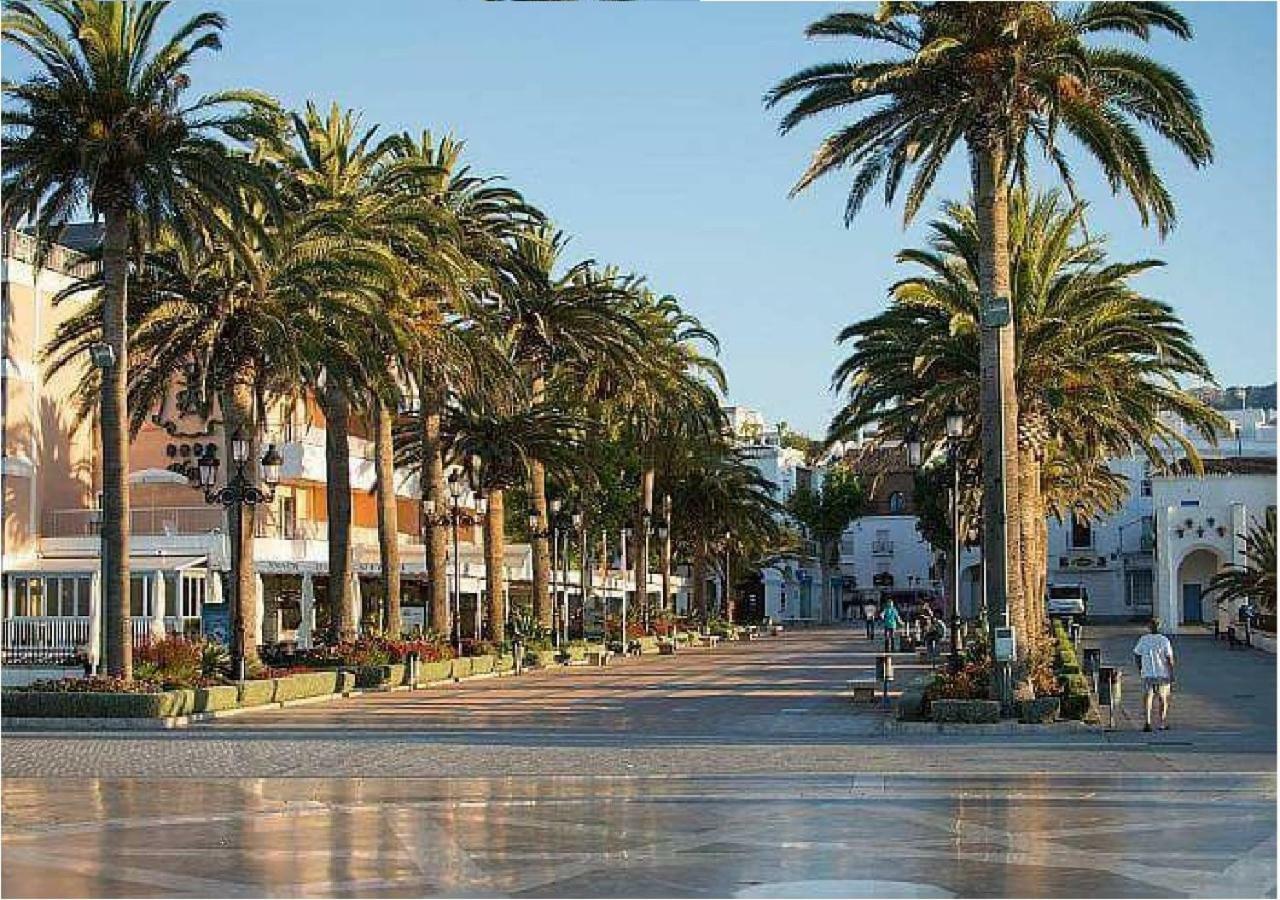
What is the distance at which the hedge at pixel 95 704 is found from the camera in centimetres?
3198

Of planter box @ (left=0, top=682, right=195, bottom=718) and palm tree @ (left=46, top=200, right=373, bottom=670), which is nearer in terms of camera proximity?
planter box @ (left=0, top=682, right=195, bottom=718)

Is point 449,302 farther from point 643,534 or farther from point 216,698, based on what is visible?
point 643,534

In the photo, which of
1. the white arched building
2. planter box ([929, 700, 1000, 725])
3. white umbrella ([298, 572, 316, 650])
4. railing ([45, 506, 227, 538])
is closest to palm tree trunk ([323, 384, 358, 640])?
white umbrella ([298, 572, 316, 650])

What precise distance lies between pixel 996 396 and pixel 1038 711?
4.94m

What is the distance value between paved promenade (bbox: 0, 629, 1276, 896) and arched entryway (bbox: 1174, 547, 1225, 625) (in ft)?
186

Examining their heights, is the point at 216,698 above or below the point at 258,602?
below

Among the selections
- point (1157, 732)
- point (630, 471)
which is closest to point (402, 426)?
point (630, 471)

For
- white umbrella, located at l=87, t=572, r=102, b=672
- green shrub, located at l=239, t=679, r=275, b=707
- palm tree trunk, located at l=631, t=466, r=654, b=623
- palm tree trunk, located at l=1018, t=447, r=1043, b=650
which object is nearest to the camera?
green shrub, located at l=239, t=679, r=275, b=707

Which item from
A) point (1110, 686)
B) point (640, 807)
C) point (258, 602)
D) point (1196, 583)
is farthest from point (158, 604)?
point (1196, 583)

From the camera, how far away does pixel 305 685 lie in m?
37.9

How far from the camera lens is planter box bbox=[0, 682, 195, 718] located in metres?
32.0

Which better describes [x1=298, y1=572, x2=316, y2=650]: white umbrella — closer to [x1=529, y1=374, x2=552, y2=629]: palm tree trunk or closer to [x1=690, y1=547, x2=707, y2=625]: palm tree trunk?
[x1=529, y1=374, x2=552, y2=629]: palm tree trunk

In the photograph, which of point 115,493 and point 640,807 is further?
point 115,493

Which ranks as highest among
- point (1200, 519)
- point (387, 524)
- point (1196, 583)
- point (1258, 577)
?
point (1200, 519)
